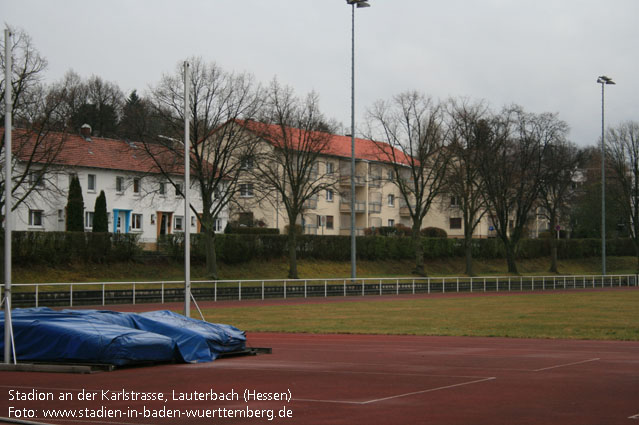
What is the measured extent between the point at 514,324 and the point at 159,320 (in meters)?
13.2

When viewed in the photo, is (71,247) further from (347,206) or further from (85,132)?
(347,206)

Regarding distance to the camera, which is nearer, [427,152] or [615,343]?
[615,343]

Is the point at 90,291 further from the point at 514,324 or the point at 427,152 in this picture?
the point at 427,152

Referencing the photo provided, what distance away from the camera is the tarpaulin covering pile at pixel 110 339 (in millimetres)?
14297

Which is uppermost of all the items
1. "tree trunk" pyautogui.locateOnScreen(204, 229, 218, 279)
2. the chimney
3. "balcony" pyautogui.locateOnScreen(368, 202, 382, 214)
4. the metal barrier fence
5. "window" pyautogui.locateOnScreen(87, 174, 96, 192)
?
the chimney

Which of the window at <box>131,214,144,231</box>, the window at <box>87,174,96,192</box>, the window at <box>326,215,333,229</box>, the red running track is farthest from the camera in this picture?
the window at <box>326,215,333,229</box>

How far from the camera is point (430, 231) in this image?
79.9m

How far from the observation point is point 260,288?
4041 centimetres

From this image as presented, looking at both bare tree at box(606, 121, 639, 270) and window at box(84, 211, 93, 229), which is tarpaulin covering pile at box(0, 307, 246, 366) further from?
bare tree at box(606, 121, 639, 270)

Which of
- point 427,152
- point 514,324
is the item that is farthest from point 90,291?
point 427,152

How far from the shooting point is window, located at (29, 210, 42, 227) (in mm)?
55688

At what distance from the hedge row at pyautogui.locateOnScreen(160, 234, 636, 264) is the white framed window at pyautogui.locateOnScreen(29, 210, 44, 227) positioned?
997 cm

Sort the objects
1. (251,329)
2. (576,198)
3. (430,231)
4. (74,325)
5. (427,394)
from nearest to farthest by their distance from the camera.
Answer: (427,394), (74,325), (251,329), (430,231), (576,198)

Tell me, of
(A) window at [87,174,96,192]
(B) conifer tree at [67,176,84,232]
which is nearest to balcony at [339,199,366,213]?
(A) window at [87,174,96,192]
